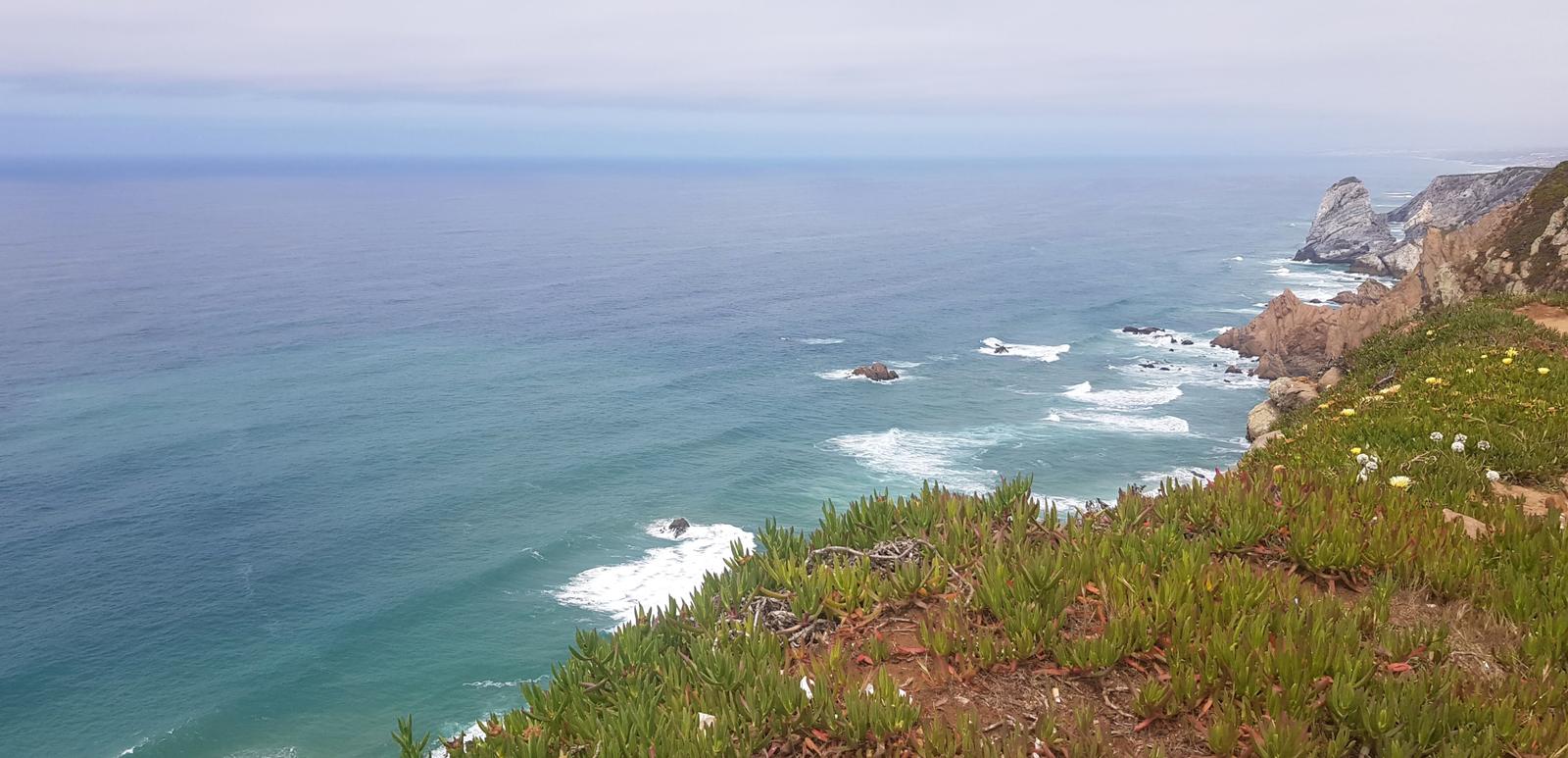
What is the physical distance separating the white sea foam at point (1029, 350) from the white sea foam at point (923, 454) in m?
20.2

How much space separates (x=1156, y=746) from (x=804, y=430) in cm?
5508

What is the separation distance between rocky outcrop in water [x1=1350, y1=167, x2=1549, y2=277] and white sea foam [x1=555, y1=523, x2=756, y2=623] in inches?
3464

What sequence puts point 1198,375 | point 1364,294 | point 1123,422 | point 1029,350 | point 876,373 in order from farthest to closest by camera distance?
point 1364,294 < point 1029,350 < point 1198,375 < point 876,373 < point 1123,422

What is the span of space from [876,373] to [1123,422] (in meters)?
18.0

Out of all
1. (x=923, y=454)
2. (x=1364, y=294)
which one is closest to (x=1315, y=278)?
(x=1364, y=294)

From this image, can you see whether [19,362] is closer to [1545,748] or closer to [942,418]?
[942,418]

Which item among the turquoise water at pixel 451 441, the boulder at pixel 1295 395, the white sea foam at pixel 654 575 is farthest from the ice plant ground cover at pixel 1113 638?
the white sea foam at pixel 654 575

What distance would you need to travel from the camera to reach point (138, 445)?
187 ft

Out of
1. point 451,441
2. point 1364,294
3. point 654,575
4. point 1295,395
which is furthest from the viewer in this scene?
point 1364,294

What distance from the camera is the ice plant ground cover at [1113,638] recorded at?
15.0 ft


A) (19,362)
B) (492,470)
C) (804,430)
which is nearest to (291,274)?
(19,362)

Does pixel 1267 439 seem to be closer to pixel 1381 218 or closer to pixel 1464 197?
pixel 1381 218

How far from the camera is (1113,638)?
208 inches

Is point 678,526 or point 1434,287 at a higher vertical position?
point 1434,287
